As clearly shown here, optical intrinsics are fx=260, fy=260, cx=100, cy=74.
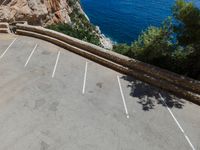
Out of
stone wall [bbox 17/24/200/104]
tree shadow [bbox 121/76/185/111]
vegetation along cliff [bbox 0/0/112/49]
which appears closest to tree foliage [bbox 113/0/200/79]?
stone wall [bbox 17/24/200/104]

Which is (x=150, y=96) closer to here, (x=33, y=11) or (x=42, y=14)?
(x=33, y=11)

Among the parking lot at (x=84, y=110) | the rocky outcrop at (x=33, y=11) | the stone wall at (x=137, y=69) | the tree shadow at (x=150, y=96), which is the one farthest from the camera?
the rocky outcrop at (x=33, y=11)

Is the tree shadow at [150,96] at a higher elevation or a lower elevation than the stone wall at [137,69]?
lower

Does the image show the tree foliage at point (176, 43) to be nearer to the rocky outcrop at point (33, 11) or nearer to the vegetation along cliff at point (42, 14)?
the vegetation along cliff at point (42, 14)

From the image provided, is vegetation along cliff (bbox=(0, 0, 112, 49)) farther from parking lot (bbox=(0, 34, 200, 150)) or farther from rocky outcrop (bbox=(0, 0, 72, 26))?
parking lot (bbox=(0, 34, 200, 150))

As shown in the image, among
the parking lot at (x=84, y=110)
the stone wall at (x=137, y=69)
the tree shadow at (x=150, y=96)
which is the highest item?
the stone wall at (x=137, y=69)

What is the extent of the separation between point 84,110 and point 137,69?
5.06 metres

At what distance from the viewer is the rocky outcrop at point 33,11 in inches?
1043

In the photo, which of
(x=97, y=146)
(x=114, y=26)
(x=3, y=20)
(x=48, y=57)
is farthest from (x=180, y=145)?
(x=114, y=26)

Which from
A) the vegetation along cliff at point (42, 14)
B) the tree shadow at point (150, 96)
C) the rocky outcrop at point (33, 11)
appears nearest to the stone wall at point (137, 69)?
the tree shadow at point (150, 96)

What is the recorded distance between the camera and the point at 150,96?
595 inches

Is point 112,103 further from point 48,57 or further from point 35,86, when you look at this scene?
point 48,57

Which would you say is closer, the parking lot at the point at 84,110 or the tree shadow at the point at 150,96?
the parking lot at the point at 84,110

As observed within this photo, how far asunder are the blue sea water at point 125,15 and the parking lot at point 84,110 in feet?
117
